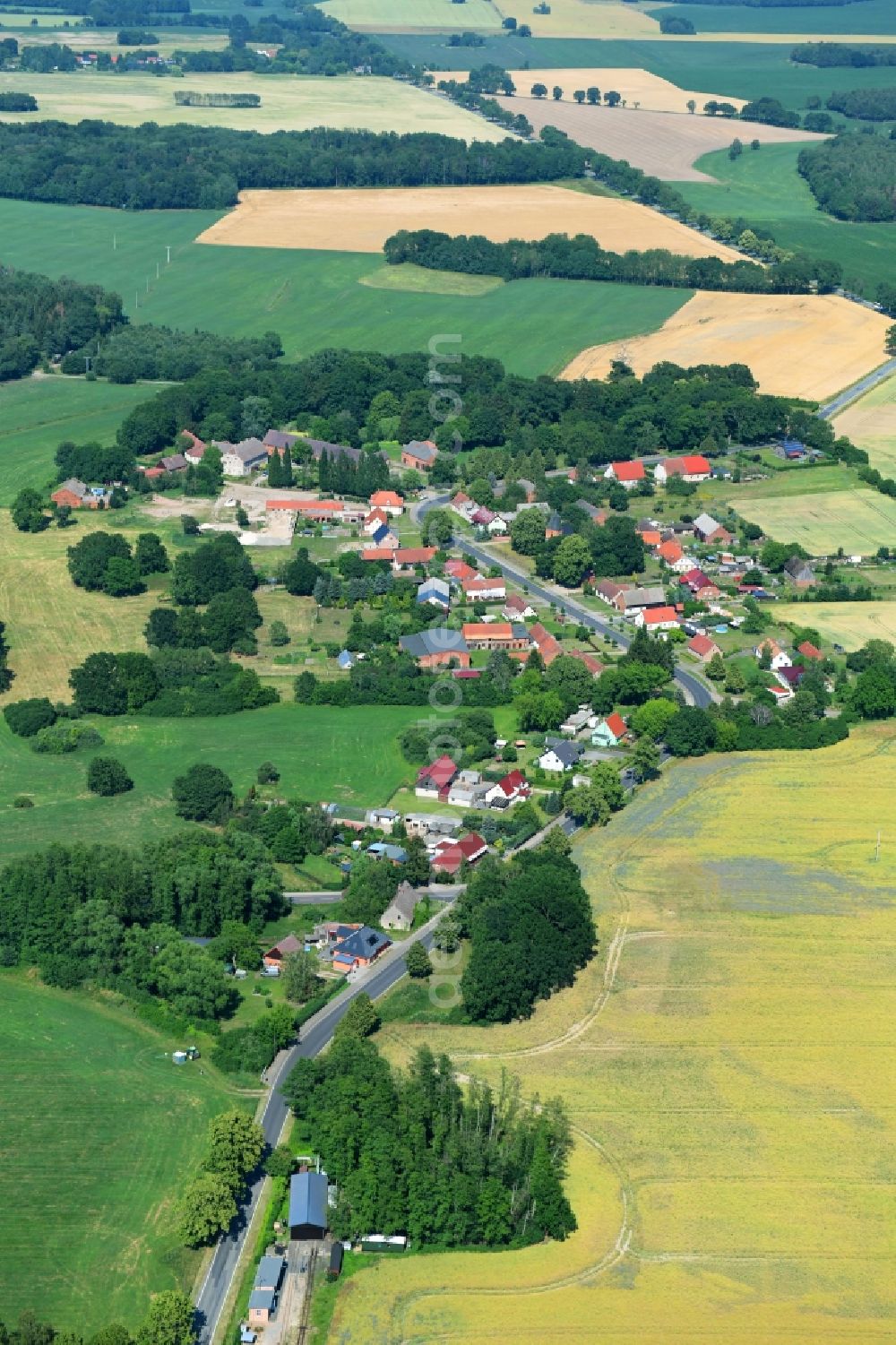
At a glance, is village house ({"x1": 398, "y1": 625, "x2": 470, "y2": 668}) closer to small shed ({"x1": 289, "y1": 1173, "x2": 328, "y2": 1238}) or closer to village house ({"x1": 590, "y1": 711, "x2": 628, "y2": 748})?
village house ({"x1": 590, "y1": 711, "x2": 628, "y2": 748})

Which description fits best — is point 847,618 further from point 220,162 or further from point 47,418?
point 220,162

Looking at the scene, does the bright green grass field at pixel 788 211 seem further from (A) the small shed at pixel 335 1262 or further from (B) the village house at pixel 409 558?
(A) the small shed at pixel 335 1262

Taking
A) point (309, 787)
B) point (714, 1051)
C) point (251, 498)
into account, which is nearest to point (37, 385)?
point (251, 498)

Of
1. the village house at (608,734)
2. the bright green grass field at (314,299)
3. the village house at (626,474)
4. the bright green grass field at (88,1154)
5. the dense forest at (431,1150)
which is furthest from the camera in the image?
the bright green grass field at (314,299)

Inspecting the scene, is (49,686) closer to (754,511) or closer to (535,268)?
(754,511)

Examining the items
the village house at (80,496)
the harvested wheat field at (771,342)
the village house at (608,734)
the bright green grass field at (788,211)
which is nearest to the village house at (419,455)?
the harvested wheat field at (771,342)

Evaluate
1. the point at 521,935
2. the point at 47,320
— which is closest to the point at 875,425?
the point at 47,320
